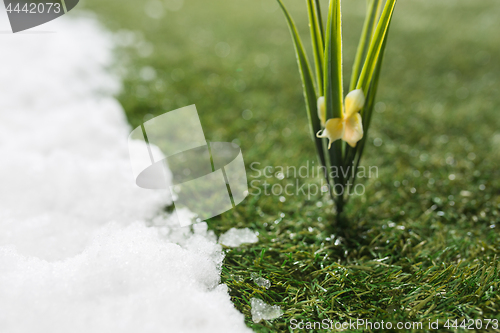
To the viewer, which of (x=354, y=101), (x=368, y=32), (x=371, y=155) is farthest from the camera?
(x=371, y=155)

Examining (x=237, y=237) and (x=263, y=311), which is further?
(x=237, y=237)

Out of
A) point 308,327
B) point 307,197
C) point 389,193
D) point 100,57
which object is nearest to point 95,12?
point 100,57

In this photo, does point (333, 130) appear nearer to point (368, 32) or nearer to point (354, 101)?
point (354, 101)

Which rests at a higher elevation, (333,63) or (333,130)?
(333,63)

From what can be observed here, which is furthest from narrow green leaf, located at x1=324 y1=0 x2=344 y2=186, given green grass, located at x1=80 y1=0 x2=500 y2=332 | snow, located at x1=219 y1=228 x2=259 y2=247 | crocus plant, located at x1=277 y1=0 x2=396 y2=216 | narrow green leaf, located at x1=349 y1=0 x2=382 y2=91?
snow, located at x1=219 y1=228 x2=259 y2=247

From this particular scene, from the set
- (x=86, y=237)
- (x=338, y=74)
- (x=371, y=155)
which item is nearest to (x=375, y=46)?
(x=338, y=74)

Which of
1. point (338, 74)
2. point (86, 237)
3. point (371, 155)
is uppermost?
point (338, 74)

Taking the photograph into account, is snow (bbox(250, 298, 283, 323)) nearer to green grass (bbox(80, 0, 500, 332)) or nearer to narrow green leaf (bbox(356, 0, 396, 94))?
green grass (bbox(80, 0, 500, 332))
